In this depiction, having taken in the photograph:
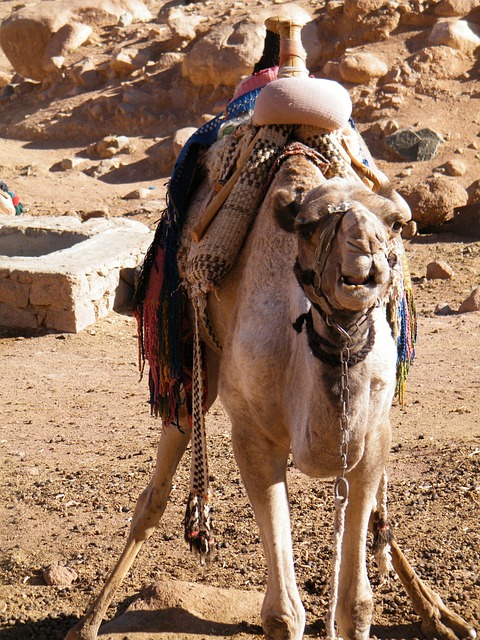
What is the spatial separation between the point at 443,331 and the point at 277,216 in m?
6.14

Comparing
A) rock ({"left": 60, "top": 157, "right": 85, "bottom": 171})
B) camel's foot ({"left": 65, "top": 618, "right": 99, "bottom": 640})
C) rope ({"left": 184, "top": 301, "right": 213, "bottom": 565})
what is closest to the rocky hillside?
rock ({"left": 60, "top": 157, "right": 85, "bottom": 171})

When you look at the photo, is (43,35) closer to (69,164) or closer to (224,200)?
(69,164)

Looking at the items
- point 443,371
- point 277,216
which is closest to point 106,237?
point 443,371

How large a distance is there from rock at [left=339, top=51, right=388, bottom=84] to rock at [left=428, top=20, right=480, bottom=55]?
1094 mm

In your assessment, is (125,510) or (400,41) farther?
(400,41)

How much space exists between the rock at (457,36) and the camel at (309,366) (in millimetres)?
12836

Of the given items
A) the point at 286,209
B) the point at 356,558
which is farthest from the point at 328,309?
the point at 356,558

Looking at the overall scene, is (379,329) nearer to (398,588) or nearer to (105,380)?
(398,588)

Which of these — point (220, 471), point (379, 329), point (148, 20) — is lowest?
point (148, 20)

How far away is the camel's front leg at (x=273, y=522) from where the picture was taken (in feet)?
11.7

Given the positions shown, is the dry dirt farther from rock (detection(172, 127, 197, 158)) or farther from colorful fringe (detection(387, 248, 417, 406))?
rock (detection(172, 127, 197, 158))

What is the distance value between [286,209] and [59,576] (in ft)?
8.59

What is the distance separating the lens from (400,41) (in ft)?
55.0

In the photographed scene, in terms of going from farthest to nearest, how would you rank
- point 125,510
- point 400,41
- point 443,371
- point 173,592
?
point 400,41 → point 443,371 → point 125,510 → point 173,592
